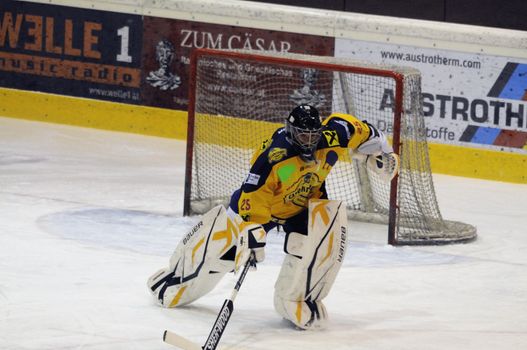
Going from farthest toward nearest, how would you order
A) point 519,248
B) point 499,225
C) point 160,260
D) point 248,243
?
point 499,225
point 519,248
point 160,260
point 248,243

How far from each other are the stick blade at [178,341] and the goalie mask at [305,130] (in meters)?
0.99

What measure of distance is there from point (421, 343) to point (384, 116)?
13.2 feet

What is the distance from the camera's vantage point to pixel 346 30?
10.4 metres

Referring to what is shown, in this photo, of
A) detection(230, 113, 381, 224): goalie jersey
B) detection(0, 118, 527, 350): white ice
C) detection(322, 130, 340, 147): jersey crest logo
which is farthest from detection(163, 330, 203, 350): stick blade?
detection(322, 130, 340, 147): jersey crest logo

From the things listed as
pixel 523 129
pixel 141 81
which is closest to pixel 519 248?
pixel 523 129

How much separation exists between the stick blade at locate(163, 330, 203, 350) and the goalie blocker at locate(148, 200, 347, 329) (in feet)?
1.49

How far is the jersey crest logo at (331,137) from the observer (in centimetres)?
609

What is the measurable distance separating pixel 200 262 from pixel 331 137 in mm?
855

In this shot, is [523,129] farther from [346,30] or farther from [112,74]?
[112,74]

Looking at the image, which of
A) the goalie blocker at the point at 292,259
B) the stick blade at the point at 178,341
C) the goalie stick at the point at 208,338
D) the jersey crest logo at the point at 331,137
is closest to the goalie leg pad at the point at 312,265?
the goalie blocker at the point at 292,259

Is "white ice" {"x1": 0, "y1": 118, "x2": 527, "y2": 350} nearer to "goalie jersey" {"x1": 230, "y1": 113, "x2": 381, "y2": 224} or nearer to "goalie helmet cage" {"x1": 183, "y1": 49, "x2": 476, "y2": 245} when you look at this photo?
"goalie helmet cage" {"x1": 183, "y1": 49, "x2": 476, "y2": 245}

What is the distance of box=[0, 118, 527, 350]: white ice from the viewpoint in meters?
6.03

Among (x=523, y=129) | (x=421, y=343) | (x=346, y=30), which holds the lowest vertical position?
(x=421, y=343)

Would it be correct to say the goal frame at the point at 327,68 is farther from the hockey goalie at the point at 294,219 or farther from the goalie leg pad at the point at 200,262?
the goalie leg pad at the point at 200,262
